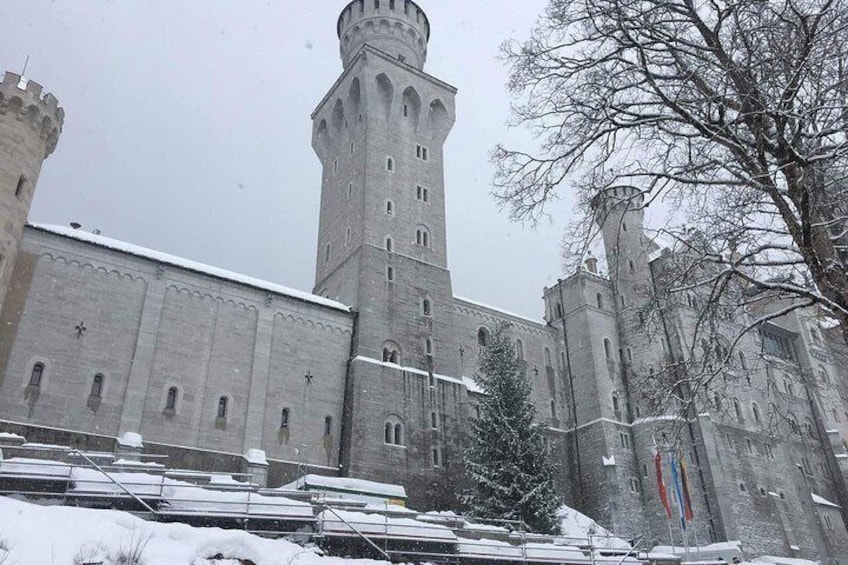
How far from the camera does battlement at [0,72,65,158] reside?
25.8 metres

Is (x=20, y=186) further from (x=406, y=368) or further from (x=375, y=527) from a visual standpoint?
(x=375, y=527)

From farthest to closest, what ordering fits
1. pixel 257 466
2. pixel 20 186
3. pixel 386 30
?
1. pixel 386 30
2. pixel 257 466
3. pixel 20 186

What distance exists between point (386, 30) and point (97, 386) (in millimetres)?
30276

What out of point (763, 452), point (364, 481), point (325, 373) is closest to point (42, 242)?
point (325, 373)

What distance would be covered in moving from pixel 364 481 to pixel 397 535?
11.9 metres

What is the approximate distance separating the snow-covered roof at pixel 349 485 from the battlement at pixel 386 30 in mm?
28196

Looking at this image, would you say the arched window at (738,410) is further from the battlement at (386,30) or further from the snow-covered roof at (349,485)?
the battlement at (386,30)

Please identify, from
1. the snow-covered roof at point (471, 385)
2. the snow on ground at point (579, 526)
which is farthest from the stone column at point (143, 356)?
the snow on ground at point (579, 526)

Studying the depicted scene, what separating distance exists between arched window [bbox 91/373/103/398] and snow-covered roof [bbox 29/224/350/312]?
17.6 feet

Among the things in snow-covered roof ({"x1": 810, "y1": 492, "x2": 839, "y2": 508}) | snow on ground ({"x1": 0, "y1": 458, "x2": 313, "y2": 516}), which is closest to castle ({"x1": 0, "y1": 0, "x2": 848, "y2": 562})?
snow-covered roof ({"x1": 810, "y1": 492, "x2": 839, "y2": 508})

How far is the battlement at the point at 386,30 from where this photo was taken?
147 feet

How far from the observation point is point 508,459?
91.6 feet

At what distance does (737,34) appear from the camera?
909cm

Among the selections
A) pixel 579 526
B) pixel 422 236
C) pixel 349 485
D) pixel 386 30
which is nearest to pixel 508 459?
pixel 349 485
